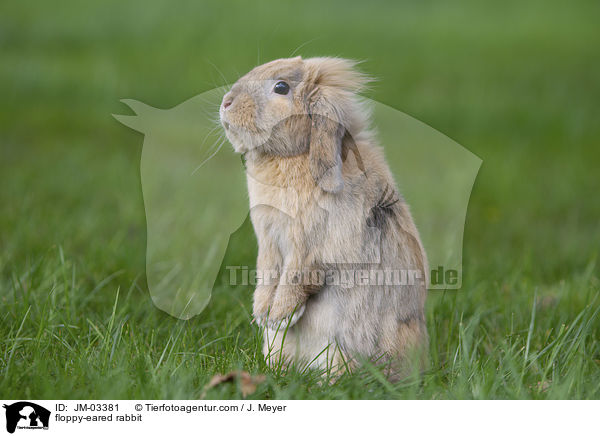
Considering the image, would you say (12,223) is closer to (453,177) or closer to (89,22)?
(453,177)

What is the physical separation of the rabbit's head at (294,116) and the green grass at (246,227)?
0.36 metres

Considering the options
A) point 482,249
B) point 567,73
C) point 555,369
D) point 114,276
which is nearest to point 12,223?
point 114,276

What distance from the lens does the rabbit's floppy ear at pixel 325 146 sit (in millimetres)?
2619

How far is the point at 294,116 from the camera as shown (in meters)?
2.69

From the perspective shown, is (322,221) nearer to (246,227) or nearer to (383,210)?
(383,210)

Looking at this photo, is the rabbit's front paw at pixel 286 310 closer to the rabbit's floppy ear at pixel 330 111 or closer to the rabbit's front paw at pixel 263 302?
the rabbit's front paw at pixel 263 302

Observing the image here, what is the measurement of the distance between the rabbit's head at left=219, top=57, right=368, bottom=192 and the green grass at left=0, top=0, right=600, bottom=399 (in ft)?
1.17

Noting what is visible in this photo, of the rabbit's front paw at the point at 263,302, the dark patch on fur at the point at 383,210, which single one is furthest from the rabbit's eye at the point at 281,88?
the rabbit's front paw at the point at 263,302

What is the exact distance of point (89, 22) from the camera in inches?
337

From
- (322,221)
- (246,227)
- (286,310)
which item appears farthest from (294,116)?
(246,227)

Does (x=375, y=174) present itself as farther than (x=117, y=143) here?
No

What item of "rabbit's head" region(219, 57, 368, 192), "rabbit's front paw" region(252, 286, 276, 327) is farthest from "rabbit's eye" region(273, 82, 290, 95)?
"rabbit's front paw" region(252, 286, 276, 327)

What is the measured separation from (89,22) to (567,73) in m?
5.30

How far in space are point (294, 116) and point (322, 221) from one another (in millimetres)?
390
